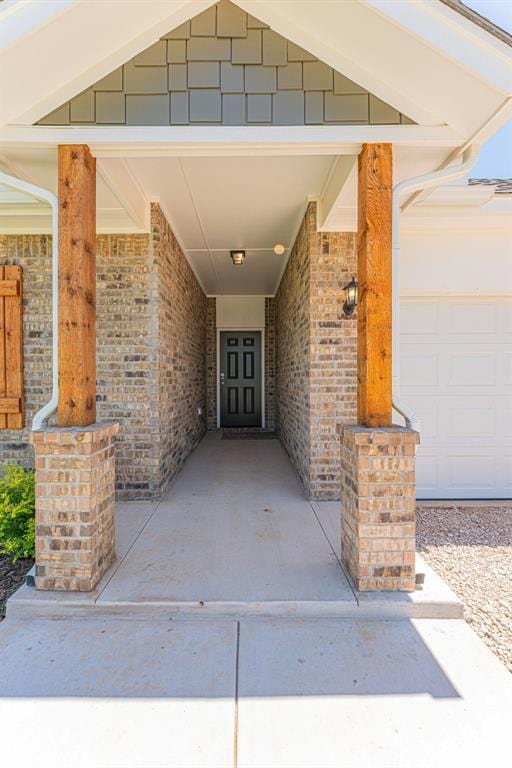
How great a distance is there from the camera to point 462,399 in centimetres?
406

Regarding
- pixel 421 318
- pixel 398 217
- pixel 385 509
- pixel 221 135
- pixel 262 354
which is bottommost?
pixel 385 509

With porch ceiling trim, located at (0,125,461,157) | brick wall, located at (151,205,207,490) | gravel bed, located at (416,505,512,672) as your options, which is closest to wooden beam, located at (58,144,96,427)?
porch ceiling trim, located at (0,125,461,157)

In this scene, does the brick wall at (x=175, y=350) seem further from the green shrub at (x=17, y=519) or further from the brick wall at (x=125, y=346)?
the green shrub at (x=17, y=519)

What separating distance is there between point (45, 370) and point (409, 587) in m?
3.89

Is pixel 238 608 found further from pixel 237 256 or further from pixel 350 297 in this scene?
Result: pixel 237 256

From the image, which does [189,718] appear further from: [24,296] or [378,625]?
[24,296]

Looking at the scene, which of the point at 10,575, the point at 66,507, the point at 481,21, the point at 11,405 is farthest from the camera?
the point at 11,405

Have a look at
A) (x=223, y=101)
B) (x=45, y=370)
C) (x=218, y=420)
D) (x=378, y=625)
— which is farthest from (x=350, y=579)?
(x=218, y=420)

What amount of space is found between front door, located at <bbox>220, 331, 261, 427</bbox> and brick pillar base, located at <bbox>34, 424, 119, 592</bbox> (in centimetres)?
609

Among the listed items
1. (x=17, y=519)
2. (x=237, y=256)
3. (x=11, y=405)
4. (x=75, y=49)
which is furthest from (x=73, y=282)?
(x=237, y=256)

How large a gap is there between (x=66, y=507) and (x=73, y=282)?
4.22 ft

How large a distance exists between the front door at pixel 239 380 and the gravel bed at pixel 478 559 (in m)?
4.84

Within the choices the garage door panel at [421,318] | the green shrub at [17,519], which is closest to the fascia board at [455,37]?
the garage door panel at [421,318]

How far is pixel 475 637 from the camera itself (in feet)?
6.21
